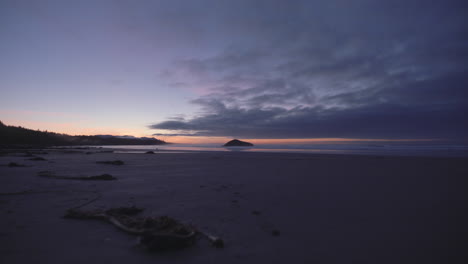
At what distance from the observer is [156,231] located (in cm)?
309

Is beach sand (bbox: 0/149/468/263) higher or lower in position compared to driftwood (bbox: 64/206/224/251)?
lower

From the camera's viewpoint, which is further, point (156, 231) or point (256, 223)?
point (256, 223)

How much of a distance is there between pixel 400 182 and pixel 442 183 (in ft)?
5.18

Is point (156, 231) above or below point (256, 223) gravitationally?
above

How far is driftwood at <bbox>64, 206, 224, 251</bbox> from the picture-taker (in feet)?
9.31

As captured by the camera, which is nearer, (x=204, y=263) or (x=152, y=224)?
(x=204, y=263)

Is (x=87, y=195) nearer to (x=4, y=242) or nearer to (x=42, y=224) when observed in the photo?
(x=42, y=224)

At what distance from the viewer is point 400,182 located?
323 inches

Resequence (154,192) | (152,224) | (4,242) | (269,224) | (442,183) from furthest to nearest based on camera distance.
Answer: (442,183) → (154,192) → (269,224) → (152,224) → (4,242)

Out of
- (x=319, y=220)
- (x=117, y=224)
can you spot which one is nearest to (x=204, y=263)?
(x=117, y=224)

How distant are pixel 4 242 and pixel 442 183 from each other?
1322 centimetres

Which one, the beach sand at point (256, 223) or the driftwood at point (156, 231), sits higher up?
the driftwood at point (156, 231)

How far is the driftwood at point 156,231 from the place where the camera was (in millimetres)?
2838

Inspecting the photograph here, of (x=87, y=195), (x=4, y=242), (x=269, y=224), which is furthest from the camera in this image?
(x=87, y=195)
